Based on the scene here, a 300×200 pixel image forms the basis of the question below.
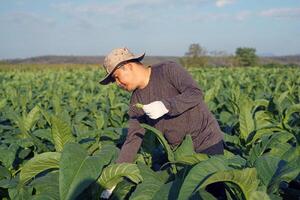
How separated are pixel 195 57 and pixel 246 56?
563 cm

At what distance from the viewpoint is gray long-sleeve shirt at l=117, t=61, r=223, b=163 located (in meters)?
3.00

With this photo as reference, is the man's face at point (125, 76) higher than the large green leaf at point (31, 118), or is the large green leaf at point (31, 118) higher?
the man's face at point (125, 76)

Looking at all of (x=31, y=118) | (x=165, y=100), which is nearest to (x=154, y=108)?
(x=165, y=100)

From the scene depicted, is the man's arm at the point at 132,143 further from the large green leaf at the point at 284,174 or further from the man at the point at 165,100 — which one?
the large green leaf at the point at 284,174

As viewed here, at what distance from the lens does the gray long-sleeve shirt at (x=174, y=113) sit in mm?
2996

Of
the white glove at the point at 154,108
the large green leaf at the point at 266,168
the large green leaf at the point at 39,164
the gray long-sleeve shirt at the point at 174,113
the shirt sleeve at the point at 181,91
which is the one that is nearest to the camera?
the large green leaf at the point at 266,168

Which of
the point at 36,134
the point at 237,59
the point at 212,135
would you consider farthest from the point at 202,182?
the point at 237,59

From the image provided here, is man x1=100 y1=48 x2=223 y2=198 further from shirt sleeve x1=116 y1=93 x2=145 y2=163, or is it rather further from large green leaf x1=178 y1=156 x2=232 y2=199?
large green leaf x1=178 y1=156 x2=232 y2=199

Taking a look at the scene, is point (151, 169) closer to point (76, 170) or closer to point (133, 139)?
point (133, 139)

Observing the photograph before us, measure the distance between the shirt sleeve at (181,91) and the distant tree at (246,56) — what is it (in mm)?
43182

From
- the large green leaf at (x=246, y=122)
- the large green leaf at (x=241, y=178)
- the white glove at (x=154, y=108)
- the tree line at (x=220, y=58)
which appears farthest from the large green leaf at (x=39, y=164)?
the tree line at (x=220, y=58)

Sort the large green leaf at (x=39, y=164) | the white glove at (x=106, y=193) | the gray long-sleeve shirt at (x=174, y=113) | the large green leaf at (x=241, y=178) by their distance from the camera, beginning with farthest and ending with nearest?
the gray long-sleeve shirt at (x=174, y=113) → the white glove at (x=106, y=193) → the large green leaf at (x=39, y=164) → the large green leaf at (x=241, y=178)

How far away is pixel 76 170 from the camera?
2.06 m

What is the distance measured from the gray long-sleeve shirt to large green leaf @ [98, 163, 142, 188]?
58 centimetres
